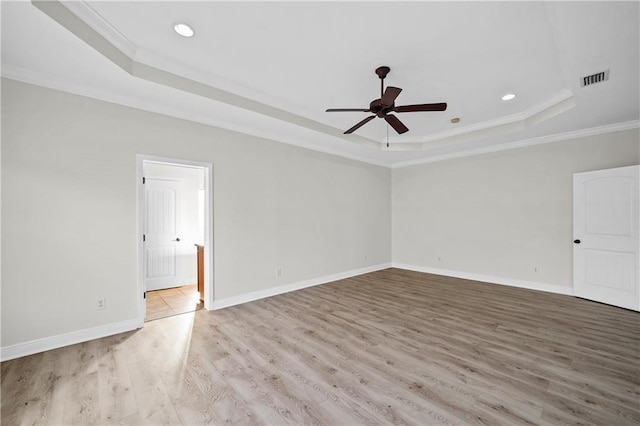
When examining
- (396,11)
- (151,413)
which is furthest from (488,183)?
(151,413)

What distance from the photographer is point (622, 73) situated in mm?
2799

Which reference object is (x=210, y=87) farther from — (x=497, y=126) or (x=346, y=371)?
(x=497, y=126)

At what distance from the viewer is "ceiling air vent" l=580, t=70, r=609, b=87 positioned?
283cm

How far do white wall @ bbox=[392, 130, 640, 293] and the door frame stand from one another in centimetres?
484

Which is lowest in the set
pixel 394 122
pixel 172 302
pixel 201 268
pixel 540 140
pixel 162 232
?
pixel 172 302

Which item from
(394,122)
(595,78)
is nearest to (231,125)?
(394,122)

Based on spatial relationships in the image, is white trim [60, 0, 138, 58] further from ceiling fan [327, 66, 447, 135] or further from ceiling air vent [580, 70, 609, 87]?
ceiling air vent [580, 70, 609, 87]

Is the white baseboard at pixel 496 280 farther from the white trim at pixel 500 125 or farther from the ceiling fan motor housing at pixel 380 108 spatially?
the ceiling fan motor housing at pixel 380 108

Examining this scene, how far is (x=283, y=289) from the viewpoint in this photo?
4832mm

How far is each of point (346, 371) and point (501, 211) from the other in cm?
480

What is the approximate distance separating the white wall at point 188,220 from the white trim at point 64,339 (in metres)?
2.17

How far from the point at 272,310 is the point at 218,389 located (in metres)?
1.79

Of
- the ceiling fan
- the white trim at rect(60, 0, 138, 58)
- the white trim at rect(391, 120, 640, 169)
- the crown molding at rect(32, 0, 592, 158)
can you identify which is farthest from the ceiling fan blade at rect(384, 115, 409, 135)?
the white trim at rect(391, 120, 640, 169)

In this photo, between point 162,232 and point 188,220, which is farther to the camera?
point 188,220
